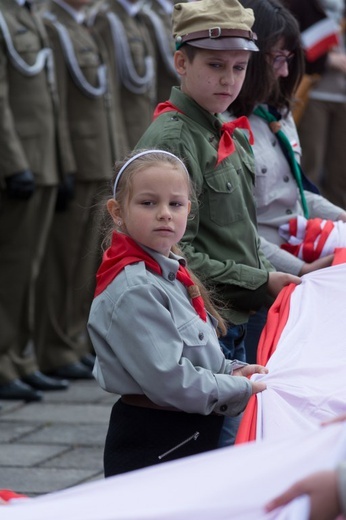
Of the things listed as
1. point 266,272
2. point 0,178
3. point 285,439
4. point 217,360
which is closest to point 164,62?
point 0,178

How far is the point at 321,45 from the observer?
9.20 metres

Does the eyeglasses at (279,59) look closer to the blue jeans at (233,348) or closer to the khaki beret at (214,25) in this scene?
the khaki beret at (214,25)

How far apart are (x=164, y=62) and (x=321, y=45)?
1.41 meters

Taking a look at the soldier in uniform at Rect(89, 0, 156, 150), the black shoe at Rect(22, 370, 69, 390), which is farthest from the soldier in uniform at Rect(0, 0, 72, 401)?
the soldier in uniform at Rect(89, 0, 156, 150)

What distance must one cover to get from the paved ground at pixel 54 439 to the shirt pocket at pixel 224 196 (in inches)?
59.8

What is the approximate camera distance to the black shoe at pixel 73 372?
713 centimetres

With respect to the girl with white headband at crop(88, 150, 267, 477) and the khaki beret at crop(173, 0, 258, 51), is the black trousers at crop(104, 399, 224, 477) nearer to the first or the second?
the girl with white headband at crop(88, 150, 267, 477)

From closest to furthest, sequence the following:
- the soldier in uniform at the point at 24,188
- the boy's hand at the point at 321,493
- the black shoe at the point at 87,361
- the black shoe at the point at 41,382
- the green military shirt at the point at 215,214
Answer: the boy's hand at the point at 321,493, the green military shirt at the point at 215,214, the soldier in uniform at the point at 24,188, the black shoe at the point at 41,382, the black shoe at the point at 87,361

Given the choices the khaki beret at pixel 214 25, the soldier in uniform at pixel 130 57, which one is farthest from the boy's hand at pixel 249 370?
the soldier in uniform at pixel 130 57

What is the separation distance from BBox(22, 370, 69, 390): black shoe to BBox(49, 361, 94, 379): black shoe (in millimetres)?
→ 290

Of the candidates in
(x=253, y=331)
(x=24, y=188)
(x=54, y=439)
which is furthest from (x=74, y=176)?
(x=253, y=331)

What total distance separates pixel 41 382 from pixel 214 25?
329 cm

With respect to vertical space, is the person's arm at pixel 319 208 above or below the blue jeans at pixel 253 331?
above

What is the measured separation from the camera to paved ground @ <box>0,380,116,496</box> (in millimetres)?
5082
